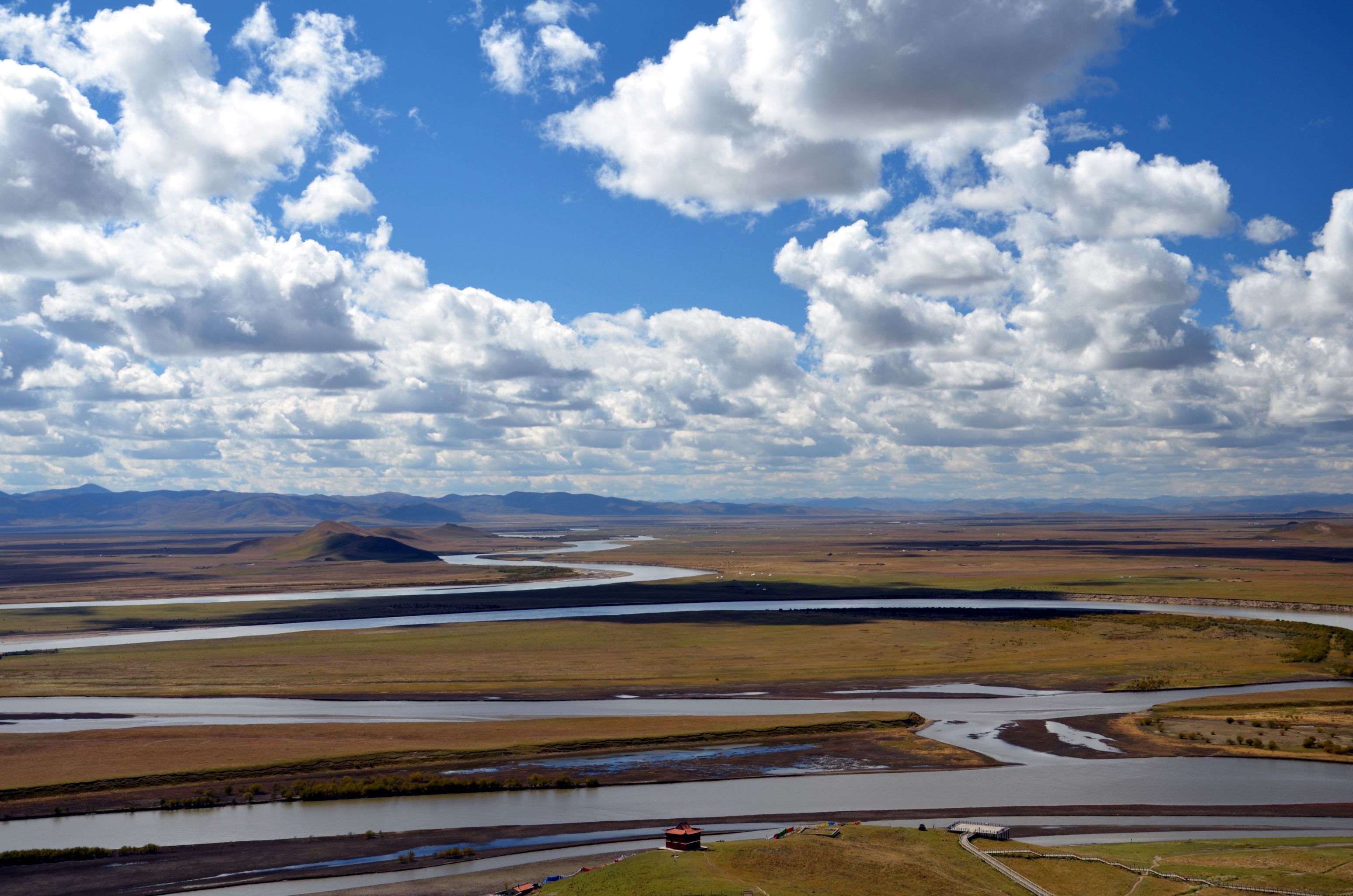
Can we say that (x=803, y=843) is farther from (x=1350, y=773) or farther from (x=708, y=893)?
(x=1350, y=773)

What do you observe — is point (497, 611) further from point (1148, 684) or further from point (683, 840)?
Answer: point (683, 840)

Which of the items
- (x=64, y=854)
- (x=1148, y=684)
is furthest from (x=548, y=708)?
(x=1148, y=684)

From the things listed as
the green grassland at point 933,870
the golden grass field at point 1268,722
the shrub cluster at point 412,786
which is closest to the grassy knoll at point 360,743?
the shrub cluster at point 412,786

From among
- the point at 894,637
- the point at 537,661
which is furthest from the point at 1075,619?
the point at 537,661

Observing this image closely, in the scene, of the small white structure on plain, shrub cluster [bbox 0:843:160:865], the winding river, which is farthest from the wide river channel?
the winding river

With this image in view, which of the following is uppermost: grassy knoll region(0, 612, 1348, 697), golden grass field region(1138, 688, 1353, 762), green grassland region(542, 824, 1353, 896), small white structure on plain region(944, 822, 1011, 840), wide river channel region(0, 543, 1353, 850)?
green grassland region(542, 824, 1353, 896)

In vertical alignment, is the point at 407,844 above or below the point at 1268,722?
below

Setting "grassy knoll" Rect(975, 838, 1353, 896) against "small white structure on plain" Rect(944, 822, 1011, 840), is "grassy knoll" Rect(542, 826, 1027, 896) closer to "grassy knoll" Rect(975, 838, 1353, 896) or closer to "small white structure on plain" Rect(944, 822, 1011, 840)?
"small white structure on plain" Rect(944, 822, 1011, 840)

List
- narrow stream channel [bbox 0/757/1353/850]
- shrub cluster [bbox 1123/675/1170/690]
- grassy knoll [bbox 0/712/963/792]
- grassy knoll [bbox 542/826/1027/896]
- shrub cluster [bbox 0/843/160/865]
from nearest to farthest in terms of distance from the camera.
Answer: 1. grassy knoll [bbox 542/826/1027/896]
2. shrub cluster [bbox 0/843/160/865]
3. narrow stream channel [bbox 0/757/1353/850]
4. grassy knoll [bbox 0/712/963/792]
5. shrub cluster [bbox 1123/675/1170/690]
